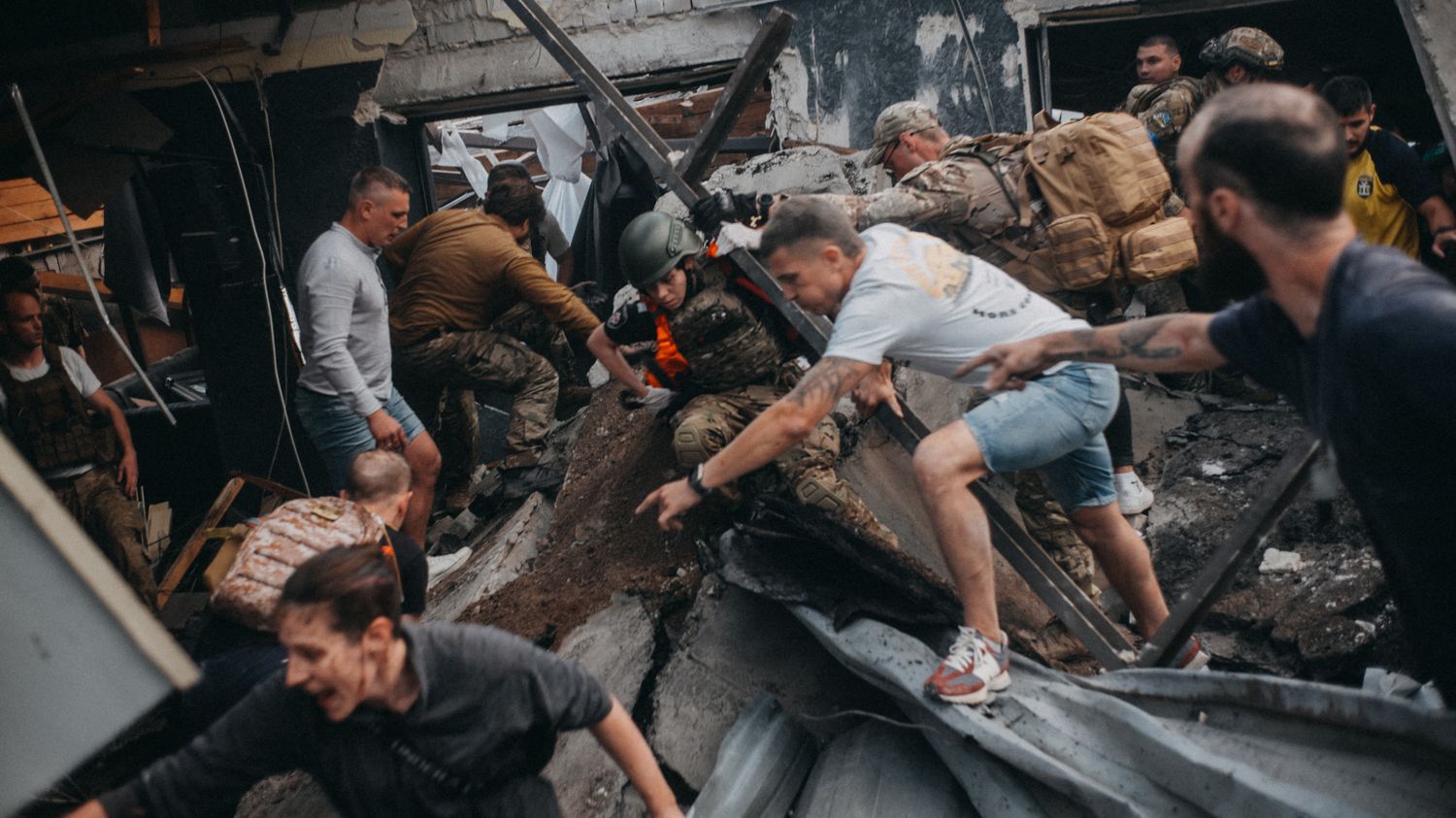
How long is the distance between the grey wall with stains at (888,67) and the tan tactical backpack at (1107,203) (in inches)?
63.4

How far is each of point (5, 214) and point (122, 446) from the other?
→ 20.0ft

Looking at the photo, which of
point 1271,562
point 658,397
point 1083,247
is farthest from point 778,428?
point 1271,562

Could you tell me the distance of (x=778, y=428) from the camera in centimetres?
289

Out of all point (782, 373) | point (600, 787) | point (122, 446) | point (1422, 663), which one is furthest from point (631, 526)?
point (1422, 663)

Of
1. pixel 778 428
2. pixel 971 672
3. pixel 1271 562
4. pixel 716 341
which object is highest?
pixel 778 428

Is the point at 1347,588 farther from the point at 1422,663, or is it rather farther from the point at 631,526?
the point at 631,526

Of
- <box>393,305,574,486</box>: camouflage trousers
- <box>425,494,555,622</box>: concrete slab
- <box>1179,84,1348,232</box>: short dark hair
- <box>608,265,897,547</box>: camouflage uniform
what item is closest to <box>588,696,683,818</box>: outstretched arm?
<box>1179,84,1348,232</box>: short dark hair

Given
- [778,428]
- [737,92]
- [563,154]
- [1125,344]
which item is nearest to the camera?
[1125,344]

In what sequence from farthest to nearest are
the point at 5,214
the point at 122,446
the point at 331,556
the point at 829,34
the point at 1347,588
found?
the point at 5,214, the point at 829,34, the point at 122,446, the point at 1347,588, the point at 331,556

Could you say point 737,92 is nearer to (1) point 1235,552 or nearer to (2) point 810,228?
(2) point 810,228

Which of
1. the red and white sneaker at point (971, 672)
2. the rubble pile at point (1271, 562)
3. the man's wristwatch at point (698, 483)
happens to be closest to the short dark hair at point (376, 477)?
the man's wristwatch at point (698, 483)

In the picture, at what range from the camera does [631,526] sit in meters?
4.89

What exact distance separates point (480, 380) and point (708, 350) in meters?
1.86

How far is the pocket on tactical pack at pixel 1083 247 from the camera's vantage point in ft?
14.7
